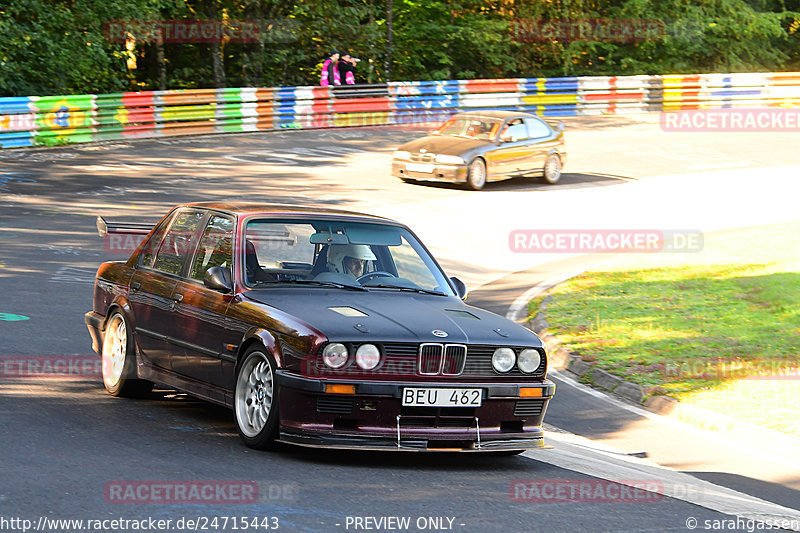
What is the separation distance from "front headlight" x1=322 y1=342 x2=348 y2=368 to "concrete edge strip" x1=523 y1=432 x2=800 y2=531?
172 centimetres

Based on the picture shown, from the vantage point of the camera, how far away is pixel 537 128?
25688 millimetres

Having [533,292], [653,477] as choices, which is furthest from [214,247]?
[533,292]

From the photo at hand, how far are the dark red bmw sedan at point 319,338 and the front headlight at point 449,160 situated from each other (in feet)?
48.8

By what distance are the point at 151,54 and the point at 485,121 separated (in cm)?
1661

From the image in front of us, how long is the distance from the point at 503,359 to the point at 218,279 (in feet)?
6.44

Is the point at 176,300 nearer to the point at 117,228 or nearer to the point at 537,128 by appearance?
the point at 117,228

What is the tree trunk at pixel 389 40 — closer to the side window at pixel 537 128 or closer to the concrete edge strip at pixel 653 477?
the side window at pixel 537 128

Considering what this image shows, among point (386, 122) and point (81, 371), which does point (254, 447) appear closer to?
point (81, 371)

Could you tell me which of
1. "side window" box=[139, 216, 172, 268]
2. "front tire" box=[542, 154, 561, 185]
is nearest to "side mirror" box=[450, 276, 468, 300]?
"side window" box=[139, 216, 172, 268]

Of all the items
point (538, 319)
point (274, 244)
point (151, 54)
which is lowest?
point (538, 319)

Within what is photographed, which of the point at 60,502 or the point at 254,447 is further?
the point at 254,447

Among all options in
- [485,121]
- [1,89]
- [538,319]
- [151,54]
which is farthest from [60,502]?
[151,54]

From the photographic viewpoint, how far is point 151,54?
37562mm

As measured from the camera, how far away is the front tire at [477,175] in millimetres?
23609
